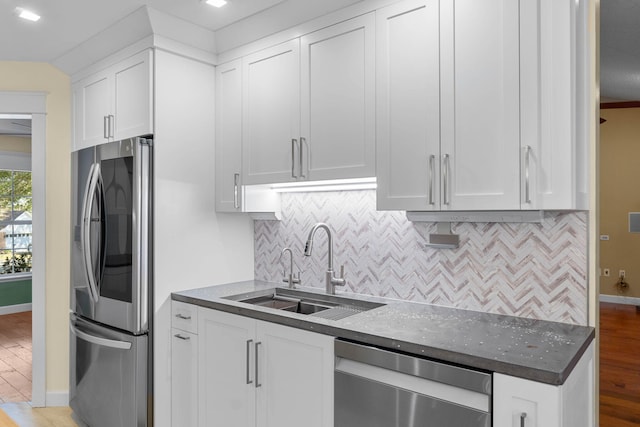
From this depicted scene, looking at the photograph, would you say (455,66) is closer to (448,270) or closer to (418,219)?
(418,219)

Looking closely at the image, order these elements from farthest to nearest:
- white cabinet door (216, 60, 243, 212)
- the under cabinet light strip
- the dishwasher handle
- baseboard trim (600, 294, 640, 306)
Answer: baseboard trim (600, 294, 640, 306)
white cabinet door (216, 60, 243, 212)
the under cabinet light strip
the dishwasher handle

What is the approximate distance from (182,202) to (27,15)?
1329 millimetres

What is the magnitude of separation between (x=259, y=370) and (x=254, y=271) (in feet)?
3.52

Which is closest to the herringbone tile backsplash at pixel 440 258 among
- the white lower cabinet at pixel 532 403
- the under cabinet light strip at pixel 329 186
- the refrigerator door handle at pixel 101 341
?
the under cabinet light strip at pixel 329 186

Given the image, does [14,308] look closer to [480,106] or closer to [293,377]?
[293,377]

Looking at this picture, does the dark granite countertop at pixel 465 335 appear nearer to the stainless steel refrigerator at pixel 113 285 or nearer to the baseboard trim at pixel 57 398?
the stainless steel refrigerator at pixel 113 285

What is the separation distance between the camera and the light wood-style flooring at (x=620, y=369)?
10.2 ft

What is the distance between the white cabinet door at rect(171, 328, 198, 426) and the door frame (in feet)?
4.71

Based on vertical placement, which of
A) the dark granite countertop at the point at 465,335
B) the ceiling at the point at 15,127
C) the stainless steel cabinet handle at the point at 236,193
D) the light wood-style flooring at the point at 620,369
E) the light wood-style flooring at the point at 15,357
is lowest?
the light wood-style flooring at the point at 15,357

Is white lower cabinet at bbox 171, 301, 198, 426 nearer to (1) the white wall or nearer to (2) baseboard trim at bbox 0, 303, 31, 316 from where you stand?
(1) the white wall

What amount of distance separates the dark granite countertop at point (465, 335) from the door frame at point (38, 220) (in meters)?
1.85

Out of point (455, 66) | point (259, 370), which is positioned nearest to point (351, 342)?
point (259, 370)

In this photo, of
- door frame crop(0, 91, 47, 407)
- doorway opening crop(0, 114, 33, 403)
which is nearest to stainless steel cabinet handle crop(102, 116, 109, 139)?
door frame crop(0, 91, 47, 407)

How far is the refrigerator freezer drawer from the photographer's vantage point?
2.52 m
